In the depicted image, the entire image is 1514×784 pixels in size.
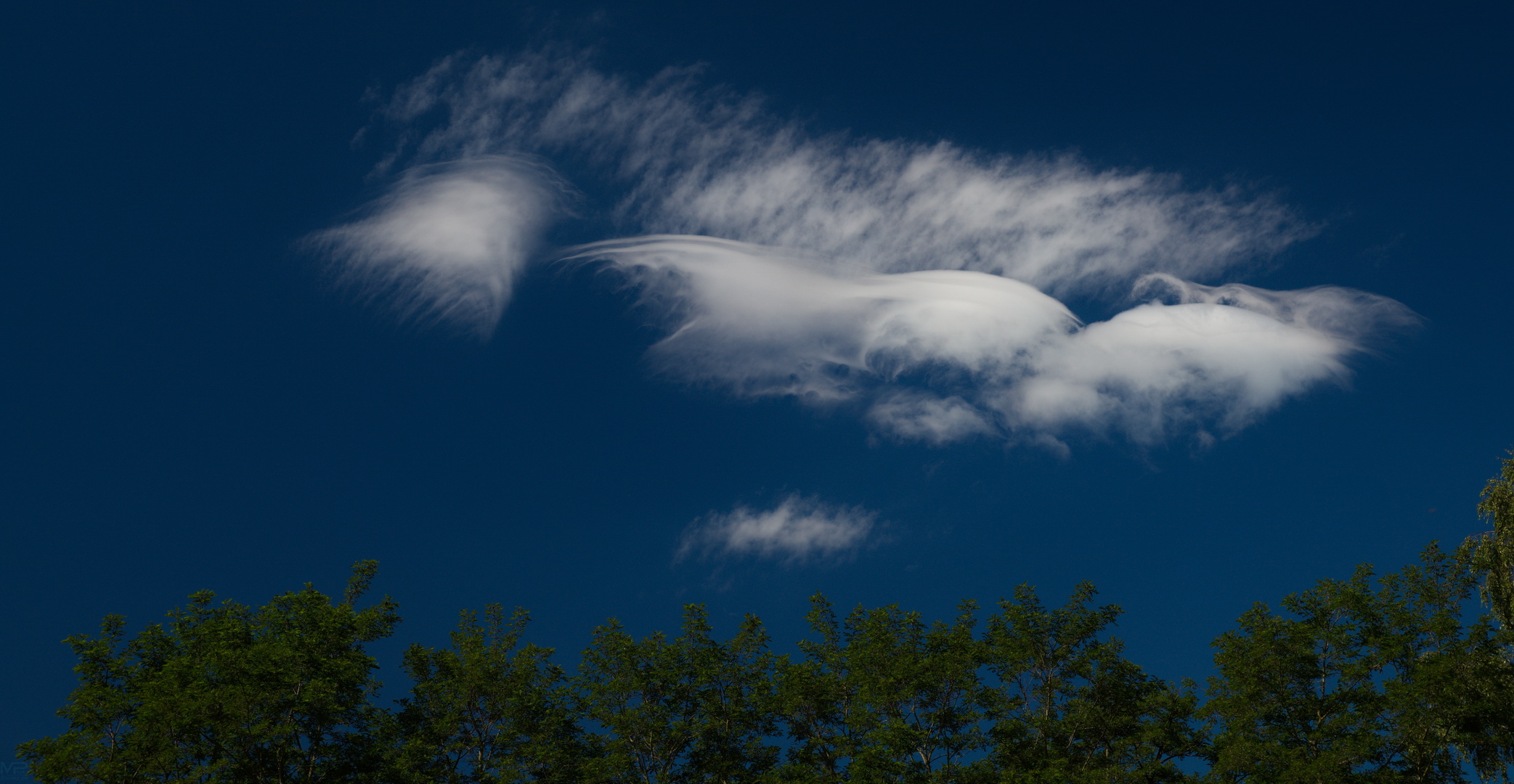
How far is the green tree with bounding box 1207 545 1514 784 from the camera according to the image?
35281 millimetres

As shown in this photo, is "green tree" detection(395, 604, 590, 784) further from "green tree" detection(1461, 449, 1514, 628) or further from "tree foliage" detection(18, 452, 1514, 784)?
"green tree" detection(1461, 449, 1514, 628)

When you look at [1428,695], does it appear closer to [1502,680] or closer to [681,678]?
[1502,680]

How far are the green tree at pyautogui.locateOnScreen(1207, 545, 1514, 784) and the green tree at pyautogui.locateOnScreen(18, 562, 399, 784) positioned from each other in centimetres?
3568

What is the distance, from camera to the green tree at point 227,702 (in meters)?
35.7

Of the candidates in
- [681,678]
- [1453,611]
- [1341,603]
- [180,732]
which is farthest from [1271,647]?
[180,732]

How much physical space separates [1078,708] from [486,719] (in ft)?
87.2

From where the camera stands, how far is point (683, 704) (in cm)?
4388

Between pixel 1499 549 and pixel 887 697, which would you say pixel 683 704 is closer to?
pixel 887 697

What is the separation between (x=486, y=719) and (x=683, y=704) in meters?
9.13

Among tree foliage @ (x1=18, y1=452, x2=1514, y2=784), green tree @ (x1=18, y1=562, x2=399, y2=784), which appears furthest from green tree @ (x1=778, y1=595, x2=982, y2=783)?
green tree @ (x1=18, y1=562, x2=399, y2=784)

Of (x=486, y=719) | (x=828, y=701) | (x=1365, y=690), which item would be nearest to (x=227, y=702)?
(x=486, y=719)

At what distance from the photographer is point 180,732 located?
36.2 metres

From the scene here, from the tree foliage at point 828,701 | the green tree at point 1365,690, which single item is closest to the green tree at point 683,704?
the tree foliage at point 828,701

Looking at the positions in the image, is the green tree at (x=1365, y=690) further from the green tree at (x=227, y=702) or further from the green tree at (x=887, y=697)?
the green tree at (x=227, y=702)
